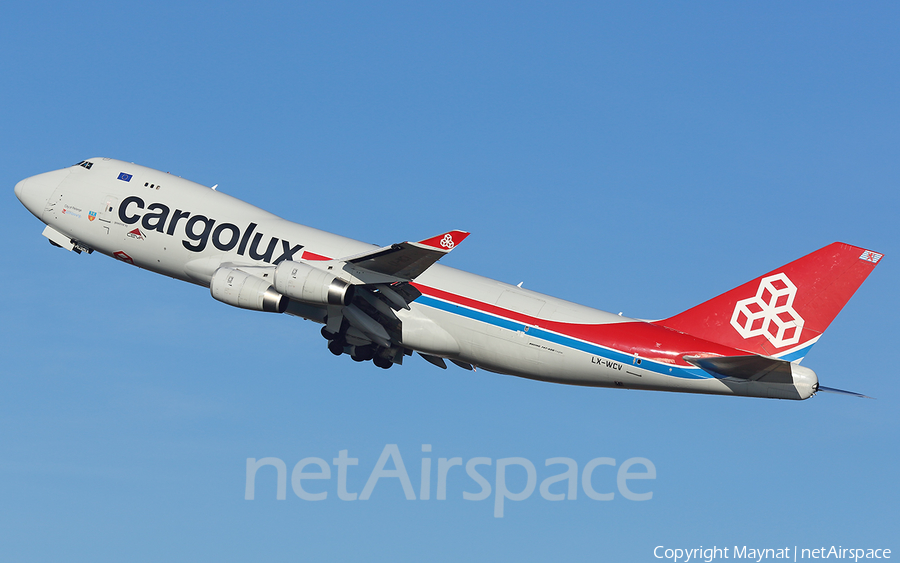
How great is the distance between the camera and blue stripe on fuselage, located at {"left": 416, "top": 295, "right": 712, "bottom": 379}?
3588 cm

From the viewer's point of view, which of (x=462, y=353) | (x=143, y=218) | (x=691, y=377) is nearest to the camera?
(x=691, y=377)

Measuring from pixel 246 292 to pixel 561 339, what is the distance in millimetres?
11451

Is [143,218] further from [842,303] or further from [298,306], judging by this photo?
[842,303]

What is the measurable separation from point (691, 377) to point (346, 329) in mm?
12875

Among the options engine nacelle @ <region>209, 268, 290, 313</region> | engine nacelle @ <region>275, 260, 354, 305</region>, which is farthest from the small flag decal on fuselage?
engine nacelle @ <region>209, 268, 290, 313</region>

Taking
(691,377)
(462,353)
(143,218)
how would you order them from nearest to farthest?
1. (691,377)
2. (462,353)
3. (143,218)

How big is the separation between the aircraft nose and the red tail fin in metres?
26.3

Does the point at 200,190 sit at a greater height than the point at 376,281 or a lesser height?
greater

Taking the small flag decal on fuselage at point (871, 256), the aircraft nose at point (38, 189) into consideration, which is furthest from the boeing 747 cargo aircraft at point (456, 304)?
the aircraft nose at point (38, 189)

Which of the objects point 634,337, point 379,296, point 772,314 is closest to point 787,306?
point 772,314

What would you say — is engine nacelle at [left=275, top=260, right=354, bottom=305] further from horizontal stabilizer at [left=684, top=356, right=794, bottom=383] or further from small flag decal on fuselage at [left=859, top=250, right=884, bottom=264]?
small flag decal on fuselage at [left=859, top=250, right=884, bottom=264]

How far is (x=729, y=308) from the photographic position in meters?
→ 37.2

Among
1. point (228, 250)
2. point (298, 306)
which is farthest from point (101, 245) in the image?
point (298, 306)

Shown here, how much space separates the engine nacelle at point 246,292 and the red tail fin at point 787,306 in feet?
47.4
